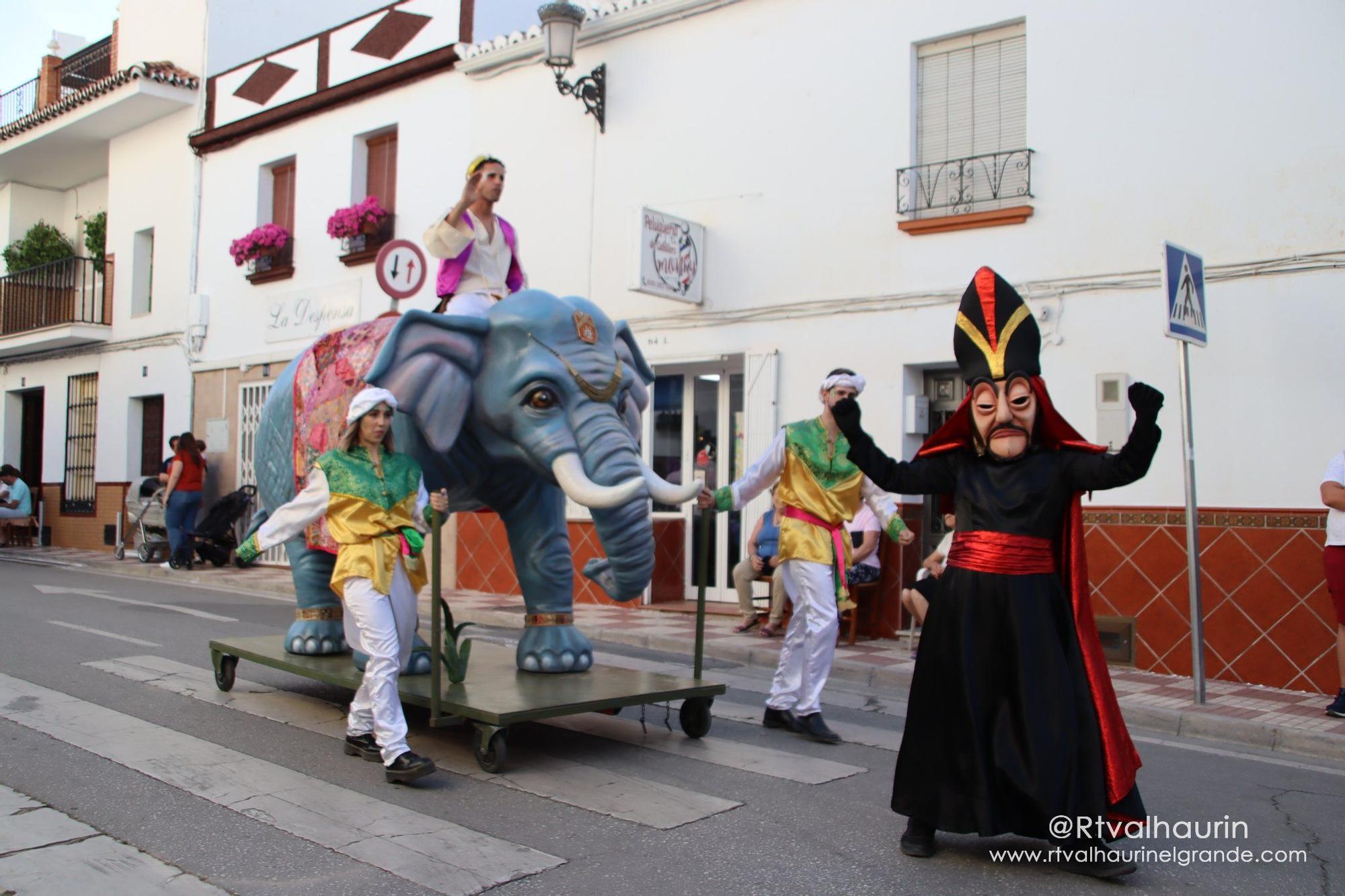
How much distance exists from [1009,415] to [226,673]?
4.74 meters

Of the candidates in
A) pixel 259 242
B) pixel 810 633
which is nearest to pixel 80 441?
pixel 259 242

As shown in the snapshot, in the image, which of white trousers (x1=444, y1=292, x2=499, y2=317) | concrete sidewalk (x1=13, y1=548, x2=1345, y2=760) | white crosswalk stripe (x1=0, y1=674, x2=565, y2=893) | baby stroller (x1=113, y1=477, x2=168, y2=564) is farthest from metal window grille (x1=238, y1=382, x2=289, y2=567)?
white trousers (x1=444, y1=292, x2=499, y2=317)

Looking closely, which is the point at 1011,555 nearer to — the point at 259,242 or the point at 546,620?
the point at 546,620

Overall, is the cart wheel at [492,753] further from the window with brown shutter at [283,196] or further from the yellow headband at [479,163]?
the window with brown shutter at [283,196]

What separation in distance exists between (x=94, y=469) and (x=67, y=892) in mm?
18546

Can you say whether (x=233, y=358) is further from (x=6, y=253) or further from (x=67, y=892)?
(x=67, y=892)

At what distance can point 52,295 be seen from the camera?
21.6 m

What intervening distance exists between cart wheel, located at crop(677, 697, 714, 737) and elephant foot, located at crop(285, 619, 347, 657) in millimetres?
1870

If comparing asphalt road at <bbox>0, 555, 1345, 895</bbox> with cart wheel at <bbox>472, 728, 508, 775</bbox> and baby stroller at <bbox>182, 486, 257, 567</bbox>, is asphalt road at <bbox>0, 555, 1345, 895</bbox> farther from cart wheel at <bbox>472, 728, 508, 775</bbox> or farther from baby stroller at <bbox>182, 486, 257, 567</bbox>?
baby stroller at <bbox>182, 486, 257, 567</bbox>

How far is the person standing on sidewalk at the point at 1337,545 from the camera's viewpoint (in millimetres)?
7168

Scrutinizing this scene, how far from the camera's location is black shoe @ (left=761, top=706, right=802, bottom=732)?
598cm

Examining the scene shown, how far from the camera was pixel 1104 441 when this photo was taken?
9008mm

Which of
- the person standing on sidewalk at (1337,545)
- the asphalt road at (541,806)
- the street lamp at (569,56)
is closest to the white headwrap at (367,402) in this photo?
the asphalt road at (541,806)

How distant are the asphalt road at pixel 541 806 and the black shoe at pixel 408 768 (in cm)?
7
